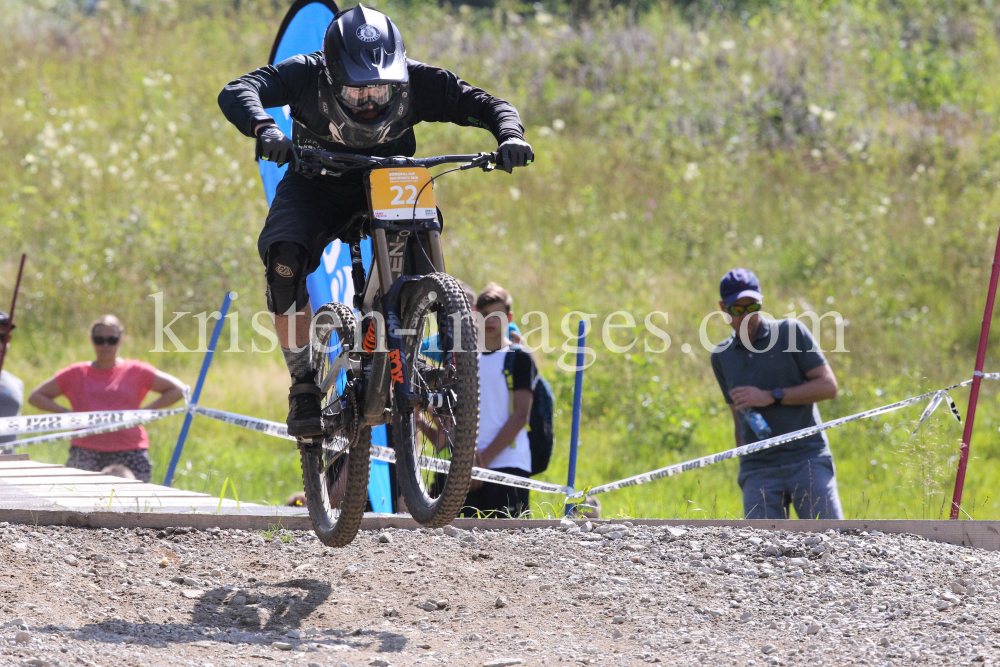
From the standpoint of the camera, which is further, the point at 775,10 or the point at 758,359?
the point at 775,10

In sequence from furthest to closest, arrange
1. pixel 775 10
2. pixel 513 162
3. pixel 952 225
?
pixel 775 10 < pixel 952 225 < pixel 513 162

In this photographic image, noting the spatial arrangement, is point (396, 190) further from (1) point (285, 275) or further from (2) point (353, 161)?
(1) point (285, 275)

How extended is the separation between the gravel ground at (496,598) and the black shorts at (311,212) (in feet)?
5.09

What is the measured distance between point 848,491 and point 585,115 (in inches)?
363

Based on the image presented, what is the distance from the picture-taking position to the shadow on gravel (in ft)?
13.5

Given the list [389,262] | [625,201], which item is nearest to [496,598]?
[389,262]

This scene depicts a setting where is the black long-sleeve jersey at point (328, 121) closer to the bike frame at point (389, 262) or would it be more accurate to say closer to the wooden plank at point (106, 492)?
the bike frame at point (389, 262)

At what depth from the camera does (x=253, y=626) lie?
178 inches

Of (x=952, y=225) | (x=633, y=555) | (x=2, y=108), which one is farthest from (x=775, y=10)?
(x=633, y=555)

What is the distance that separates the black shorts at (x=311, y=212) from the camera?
4488 mm

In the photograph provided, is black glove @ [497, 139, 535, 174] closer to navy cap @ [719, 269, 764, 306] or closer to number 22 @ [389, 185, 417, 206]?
number 22 @ [389, 185, 417, 206]

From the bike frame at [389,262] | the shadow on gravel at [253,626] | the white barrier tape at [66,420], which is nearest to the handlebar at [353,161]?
the bike frame at [389,262]

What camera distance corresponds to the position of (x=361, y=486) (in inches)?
170

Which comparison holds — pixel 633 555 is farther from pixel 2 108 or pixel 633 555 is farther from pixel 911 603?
pixel 2 108
